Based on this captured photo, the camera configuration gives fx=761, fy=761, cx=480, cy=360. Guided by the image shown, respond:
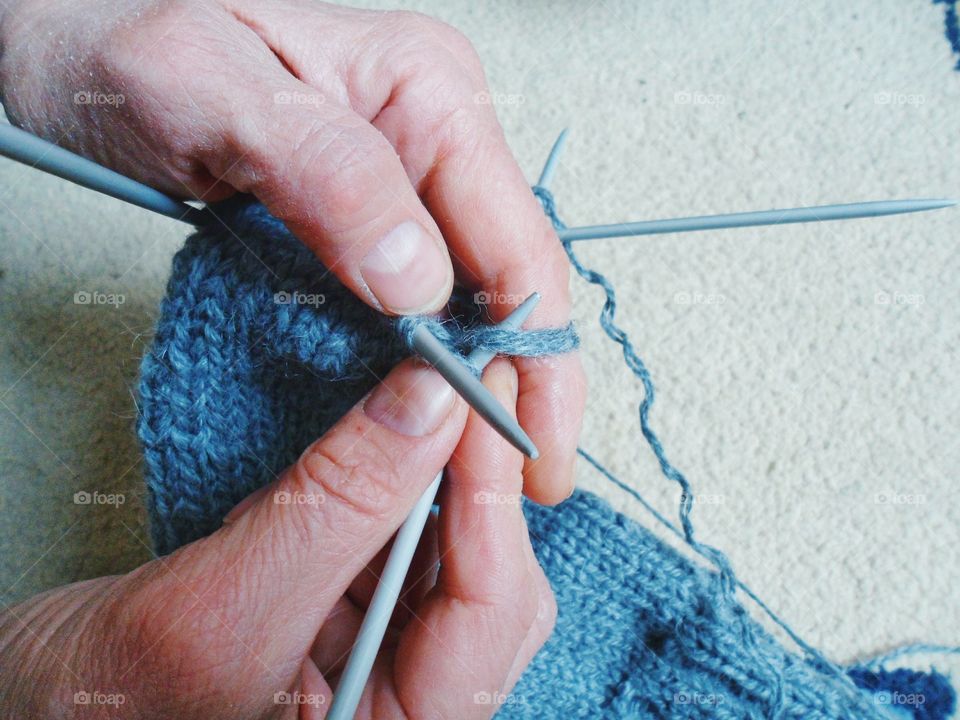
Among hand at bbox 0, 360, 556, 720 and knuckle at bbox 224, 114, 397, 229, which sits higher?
knuckle at bbox 224, 114, 397, 229

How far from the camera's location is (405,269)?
56cm

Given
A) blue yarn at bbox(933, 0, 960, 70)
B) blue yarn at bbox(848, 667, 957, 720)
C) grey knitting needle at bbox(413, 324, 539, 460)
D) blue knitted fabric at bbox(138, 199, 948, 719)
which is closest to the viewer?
grey knitting needle at bbox(413, 324, 539, 460)

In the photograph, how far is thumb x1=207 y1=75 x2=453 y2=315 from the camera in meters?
0.54

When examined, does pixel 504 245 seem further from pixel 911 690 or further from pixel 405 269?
pixel 911 690

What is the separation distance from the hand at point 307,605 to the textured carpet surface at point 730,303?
23cm

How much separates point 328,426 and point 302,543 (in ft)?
0.48

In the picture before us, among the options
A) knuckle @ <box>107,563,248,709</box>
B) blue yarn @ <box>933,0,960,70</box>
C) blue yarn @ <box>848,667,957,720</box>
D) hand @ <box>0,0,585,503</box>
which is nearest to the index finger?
hand @ <box>0,0,585,503</box>

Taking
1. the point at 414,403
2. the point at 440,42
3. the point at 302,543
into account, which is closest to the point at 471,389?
the point at 414,403

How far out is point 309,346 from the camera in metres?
0.60

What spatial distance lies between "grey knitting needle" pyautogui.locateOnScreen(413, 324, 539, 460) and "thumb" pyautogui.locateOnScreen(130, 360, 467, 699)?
29 millimetres

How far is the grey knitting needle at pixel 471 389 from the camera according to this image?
1.63 feet

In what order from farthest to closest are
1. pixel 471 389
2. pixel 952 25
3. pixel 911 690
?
1. pixel 952 25
2. pixel 911 690
3. pixel 471 389

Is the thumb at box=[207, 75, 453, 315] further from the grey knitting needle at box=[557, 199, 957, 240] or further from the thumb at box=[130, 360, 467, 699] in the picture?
the grey knitting needle at box=[557, 199, 957, 240]

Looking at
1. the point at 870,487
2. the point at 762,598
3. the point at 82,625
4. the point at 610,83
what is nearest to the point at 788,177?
the point at 610,83
